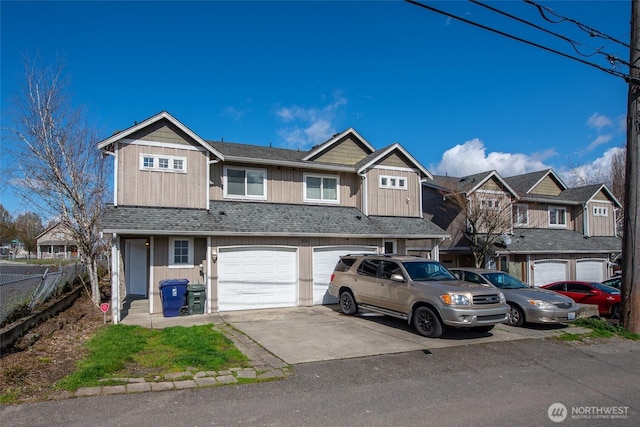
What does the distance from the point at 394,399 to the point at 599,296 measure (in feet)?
42.8

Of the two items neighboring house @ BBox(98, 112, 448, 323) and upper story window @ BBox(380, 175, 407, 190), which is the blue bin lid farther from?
upper story window @ BBox(380, 175, 407, 190)

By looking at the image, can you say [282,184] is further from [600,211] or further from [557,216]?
[600,211]

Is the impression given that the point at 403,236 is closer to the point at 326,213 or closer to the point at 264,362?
the point at 326,213

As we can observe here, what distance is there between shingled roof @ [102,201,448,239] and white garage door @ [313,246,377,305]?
793 millimetres

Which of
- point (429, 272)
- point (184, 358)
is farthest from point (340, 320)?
point (184, 358)

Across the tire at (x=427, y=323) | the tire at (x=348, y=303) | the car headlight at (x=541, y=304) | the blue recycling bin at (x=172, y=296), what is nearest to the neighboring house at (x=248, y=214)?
the blue recycling bin at (x=172, y=296)

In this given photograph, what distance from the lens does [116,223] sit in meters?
11.8

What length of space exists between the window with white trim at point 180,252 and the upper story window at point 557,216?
22427 mm

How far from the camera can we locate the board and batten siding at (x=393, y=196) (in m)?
17.6

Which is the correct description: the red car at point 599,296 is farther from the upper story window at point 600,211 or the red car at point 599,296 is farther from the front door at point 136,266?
the front door at point 136,266

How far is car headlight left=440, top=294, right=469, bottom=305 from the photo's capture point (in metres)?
9.44

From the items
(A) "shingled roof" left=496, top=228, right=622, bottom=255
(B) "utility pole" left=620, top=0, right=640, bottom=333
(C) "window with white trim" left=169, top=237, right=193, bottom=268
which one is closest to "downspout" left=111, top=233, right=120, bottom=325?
(C) "window with white trim" left=169, top=237, right=193, bottom=268

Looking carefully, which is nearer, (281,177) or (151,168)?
(151,168)

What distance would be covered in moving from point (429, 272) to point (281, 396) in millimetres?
6227
